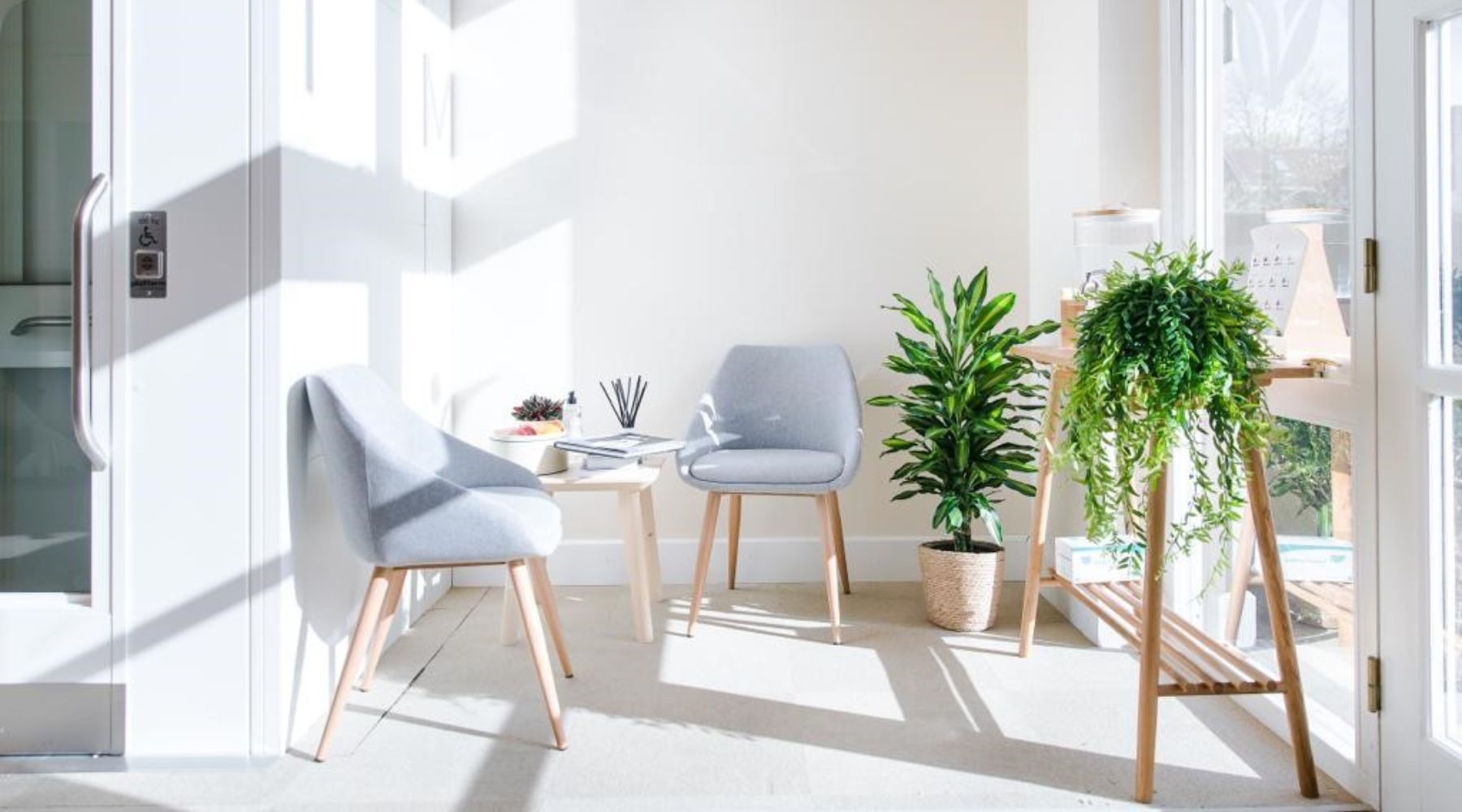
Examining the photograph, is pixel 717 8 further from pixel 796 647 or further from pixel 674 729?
pixel 674 729

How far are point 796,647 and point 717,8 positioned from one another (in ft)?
7.26

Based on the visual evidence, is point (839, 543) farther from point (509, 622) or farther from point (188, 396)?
point (188, 396)

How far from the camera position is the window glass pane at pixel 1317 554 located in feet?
7.13

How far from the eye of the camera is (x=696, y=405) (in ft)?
11.8

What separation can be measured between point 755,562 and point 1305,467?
6.36 ft

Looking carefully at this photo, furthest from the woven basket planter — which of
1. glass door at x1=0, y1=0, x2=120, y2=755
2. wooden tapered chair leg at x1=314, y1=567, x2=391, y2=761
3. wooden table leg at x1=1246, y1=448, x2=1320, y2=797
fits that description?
glass door at x1=0, y1=0, x2=120, y2=755

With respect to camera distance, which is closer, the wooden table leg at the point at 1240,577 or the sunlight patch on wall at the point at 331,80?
the sunlight patch on wall at the point at 331,80

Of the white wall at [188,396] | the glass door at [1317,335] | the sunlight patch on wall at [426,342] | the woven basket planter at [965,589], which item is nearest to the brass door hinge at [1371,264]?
the glass door at [1317,335]

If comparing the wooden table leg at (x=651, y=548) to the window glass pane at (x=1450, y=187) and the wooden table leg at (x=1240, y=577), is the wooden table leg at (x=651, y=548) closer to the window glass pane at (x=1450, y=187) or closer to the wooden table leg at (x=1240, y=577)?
the wooden table leg at (x=1240, y=577)

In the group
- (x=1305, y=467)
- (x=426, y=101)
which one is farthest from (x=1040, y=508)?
(x=426, y=101)

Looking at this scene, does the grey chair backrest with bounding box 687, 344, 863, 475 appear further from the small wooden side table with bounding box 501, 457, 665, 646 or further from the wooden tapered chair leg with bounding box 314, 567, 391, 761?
the wooden tapered chair leg with bounding box 314, 567, 391, 761

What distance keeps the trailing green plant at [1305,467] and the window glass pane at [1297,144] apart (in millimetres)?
173

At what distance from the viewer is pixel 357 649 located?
7.62ft

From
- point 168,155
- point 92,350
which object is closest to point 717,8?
point 168,155
